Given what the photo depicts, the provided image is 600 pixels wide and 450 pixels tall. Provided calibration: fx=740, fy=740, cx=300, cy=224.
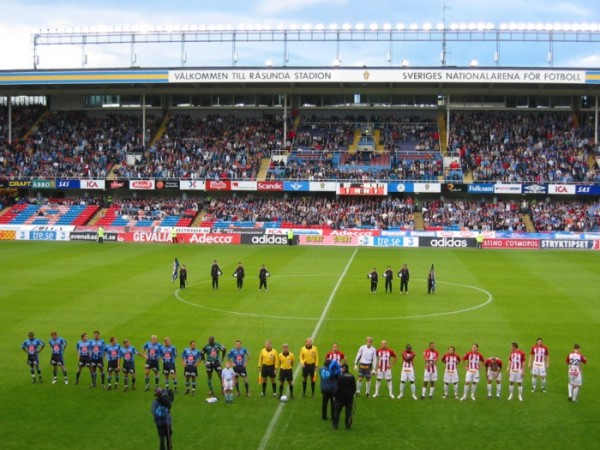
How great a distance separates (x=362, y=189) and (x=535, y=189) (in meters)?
13.7

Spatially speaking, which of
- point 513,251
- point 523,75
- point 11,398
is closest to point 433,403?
point 11,398

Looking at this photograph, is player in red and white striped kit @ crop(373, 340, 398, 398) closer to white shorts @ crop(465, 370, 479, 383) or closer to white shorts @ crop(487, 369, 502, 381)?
white shorts @ crop(465, 370, 479, 383)

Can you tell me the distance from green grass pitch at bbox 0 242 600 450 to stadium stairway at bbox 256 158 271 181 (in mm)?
15408

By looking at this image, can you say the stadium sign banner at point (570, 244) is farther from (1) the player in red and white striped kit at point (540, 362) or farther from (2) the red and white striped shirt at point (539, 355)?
(2) the red and white striped shirt at point (539, 355)

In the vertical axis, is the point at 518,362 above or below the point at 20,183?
below

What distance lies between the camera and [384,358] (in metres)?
17.0

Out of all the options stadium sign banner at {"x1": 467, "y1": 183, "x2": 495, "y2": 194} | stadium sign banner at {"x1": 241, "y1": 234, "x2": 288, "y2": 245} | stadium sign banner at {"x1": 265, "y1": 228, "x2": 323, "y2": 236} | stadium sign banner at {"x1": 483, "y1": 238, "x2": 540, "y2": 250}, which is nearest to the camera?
stadium sign banner at {"x1": 483, "y1": 238, "x2": 540, "y2": 250}

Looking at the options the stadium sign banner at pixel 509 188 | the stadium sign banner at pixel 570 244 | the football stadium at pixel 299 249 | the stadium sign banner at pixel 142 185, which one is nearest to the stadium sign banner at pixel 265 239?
the football stadium at pixel 299 249

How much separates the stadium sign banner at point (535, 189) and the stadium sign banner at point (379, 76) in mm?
9396

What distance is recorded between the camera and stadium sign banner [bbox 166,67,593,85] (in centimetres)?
6172

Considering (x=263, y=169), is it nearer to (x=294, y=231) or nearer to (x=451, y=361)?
(x=294, y=231)

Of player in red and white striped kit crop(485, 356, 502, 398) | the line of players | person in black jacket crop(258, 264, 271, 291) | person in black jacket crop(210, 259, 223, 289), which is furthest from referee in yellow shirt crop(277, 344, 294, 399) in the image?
person in black jacket crop(210, 259, 223, 289)

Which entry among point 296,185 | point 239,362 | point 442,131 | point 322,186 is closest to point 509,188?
point 442,131

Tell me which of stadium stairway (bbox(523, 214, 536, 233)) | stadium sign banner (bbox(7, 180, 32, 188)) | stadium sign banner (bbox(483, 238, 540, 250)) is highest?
stadium sign banner (bbox(7, 180, 32, 188))
